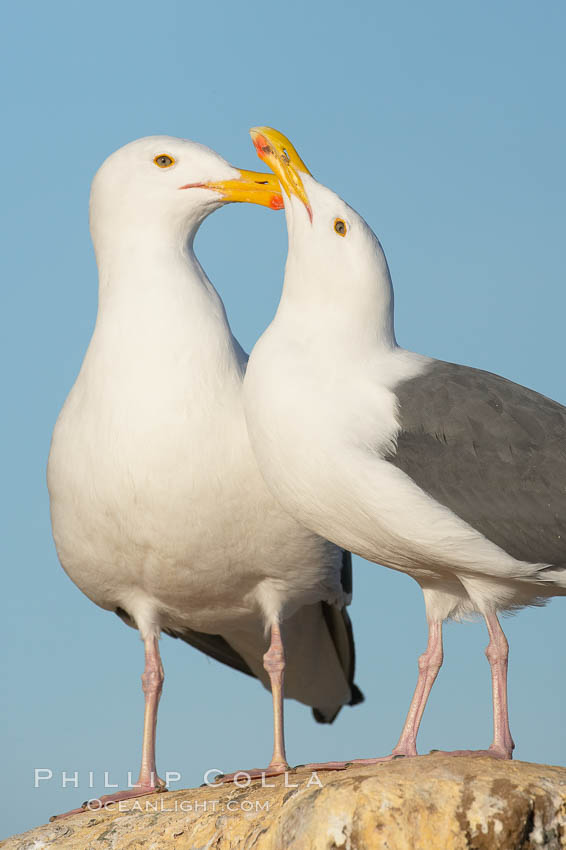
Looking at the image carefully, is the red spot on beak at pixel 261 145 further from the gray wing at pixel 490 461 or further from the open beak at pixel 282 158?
the gray wing at pixel 490 461

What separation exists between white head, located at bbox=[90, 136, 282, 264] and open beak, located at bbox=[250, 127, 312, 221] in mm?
438

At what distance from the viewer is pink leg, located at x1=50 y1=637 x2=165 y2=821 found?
836 centimetres

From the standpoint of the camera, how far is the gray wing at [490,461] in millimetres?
7051

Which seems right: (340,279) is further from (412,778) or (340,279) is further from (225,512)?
(412,778)

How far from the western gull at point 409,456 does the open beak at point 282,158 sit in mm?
414

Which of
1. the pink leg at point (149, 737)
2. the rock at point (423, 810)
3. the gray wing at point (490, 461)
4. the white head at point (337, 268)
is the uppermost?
the white head at point (337, 268)

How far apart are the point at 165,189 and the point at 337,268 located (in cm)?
194

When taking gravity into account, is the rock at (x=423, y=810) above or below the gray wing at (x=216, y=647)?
below

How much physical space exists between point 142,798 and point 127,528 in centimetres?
168

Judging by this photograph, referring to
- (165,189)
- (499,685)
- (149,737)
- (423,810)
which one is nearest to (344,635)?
(149,737)

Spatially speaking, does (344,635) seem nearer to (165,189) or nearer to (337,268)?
(337,268)

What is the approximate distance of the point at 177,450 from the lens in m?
8.37

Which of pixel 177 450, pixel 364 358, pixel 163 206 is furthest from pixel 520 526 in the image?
pixel 163 206

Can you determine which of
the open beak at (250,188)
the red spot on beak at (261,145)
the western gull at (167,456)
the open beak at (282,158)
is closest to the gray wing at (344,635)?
the western gull at (167,456)
